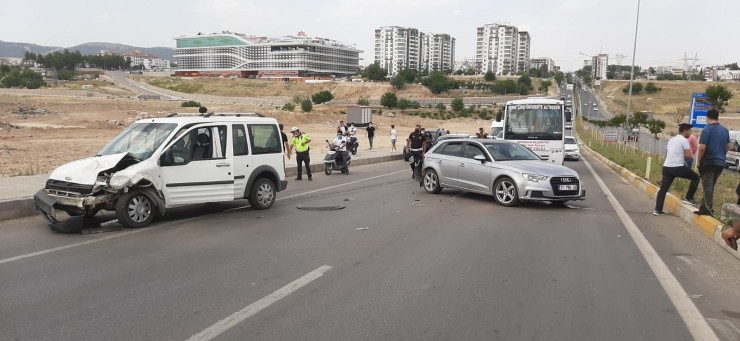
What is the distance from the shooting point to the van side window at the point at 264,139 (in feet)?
36.7

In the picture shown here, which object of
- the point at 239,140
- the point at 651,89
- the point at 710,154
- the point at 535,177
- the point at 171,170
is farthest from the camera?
the point at 651,89

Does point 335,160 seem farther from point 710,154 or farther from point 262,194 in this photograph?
point 710,154

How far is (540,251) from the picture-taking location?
310 inches

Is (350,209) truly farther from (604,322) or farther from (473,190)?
(604,322)

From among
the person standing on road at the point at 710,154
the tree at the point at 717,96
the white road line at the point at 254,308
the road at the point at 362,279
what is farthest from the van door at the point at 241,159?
the tree at the point at 717,96

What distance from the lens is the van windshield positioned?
32.1ft

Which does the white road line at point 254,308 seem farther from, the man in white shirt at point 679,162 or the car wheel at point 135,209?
the man in white shirt at point 679,162

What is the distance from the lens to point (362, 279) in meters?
6.30

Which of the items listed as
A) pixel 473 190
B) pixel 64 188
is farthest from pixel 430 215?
pixel 64 188

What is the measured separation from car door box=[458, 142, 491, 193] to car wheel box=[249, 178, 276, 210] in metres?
4.63

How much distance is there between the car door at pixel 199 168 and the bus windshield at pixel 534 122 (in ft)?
44.8

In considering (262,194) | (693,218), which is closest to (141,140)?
(262,194)

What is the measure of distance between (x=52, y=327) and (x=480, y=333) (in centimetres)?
353

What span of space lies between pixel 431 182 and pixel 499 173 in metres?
2.42
